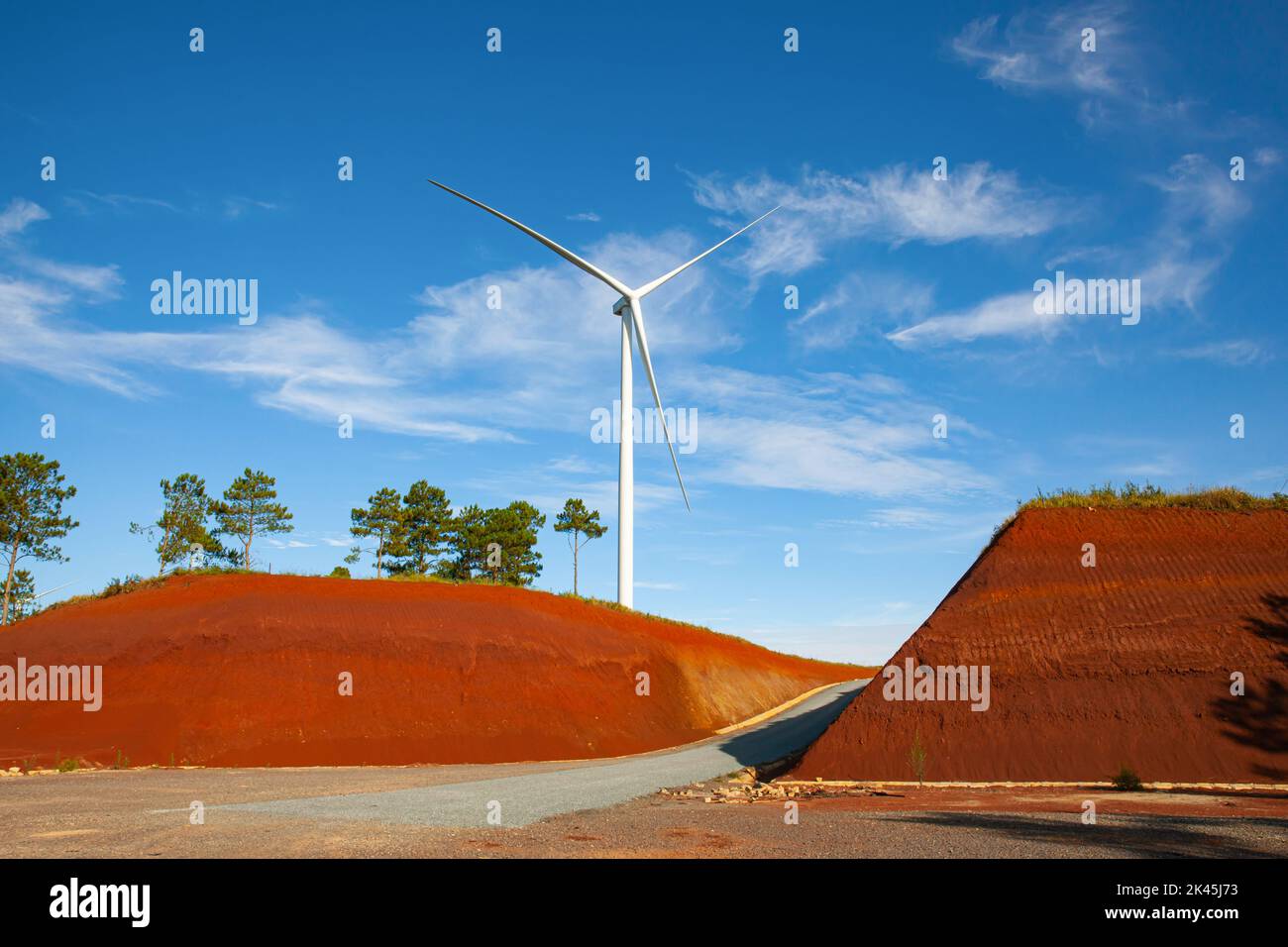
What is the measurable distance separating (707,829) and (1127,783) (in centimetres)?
1599

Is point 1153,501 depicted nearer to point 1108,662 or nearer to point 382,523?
point 1108,662

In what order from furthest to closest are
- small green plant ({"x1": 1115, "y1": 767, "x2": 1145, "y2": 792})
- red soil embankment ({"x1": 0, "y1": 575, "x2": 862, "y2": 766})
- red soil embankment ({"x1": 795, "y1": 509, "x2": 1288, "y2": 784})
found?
red soil embankment ({"x1": 0, "y1": 575, "x2": 862, "y2": 766}) < red soil embankment ({"x1": 795, "y1": 509, "x2": 1288, "y2": 784}) < small green plant ({"x1": 1115, "y1": 767, "x2": 1145, "y2": 792})

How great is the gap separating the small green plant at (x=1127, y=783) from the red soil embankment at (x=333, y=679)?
88.8ft

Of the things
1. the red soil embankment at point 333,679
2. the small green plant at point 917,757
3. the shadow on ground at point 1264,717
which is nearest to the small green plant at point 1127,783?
the shadow on ground at point 1264,717

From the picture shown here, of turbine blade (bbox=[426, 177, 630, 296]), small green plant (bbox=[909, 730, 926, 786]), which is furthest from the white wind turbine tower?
small green plant (bbox=[909, 730, 926, 786])

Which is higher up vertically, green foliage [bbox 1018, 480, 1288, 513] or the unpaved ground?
green foliage [bbox 1018, 480, 1288, 513]

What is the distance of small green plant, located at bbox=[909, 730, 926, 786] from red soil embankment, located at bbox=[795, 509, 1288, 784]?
0.16m

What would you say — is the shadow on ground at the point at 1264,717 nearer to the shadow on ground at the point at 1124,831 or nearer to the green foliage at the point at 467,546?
the shadow on ground at the point at 1124,831

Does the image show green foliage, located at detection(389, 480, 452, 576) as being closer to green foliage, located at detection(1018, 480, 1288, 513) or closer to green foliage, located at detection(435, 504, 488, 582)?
green foliage, located at detection(435, 504, 488, 582)

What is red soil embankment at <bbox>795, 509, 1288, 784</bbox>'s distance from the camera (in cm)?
2789

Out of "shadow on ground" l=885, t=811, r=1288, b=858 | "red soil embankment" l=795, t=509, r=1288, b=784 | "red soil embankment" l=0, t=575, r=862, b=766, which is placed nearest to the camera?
"shadow on ground" l=885, t=811, r=1288, b=858

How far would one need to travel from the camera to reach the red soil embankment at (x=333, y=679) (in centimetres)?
3812
